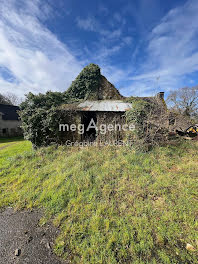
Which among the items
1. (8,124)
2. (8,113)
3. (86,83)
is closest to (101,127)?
(86,83)

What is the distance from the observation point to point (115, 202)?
3387 millimetres

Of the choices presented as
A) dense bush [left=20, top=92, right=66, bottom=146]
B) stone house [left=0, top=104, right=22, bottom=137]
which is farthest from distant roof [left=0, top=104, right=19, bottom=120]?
dense bush [left=20, top=92, right=66, bottom=146]

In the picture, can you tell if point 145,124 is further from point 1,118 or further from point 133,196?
point 1,118

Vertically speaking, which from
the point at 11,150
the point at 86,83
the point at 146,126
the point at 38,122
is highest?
the point at 86,83

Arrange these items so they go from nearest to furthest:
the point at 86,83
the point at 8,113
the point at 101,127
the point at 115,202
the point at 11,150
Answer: the point at 115,202
the point at 101,127
the point at 11,150
the point at 86,83
the point at 8,113

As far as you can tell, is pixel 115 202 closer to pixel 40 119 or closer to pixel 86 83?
pixel 40 119

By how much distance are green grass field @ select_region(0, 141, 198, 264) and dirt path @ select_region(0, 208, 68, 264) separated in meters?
0.22

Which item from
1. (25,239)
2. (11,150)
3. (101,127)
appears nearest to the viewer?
(25,239)

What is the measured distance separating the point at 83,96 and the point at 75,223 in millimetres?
13264

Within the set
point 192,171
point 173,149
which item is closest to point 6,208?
point 192,171

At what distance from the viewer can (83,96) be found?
45.0 feet

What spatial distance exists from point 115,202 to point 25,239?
2.56 m

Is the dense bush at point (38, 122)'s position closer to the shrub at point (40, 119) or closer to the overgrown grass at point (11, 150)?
the shrub at point (40, 119)

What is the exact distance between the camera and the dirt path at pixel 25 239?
2.14 metres
